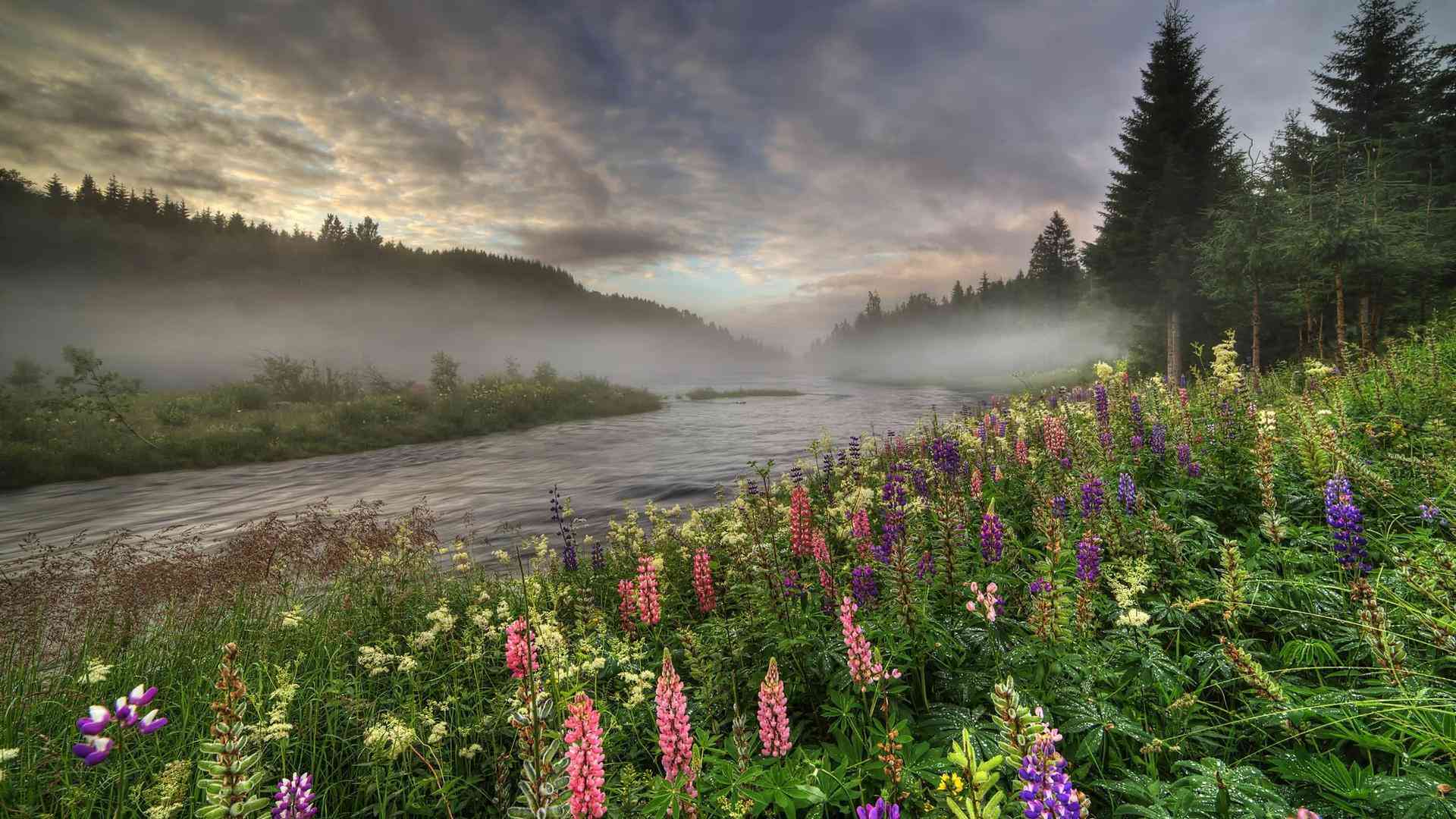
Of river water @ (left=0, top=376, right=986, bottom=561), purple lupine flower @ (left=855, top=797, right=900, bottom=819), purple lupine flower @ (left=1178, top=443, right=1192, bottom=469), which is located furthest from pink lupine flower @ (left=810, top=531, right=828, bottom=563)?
purple lupine flower @ (left=1178, top=443, right=1192, bottom=469)

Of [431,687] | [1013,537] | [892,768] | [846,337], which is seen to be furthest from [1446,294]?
[846,337]

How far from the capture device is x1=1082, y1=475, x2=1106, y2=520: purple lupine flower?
163 inches

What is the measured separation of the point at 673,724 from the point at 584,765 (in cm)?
54

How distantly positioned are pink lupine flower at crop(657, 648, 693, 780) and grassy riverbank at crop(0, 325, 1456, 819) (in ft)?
0.05

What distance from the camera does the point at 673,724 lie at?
212 centimetres

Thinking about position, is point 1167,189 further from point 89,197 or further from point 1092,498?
point 89,197

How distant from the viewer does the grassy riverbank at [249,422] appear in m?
21.3

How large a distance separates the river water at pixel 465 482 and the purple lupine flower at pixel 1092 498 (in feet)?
14.7

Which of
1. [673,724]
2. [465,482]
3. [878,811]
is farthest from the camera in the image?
[465,482]

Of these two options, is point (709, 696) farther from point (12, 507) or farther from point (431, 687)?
point (12, 507)

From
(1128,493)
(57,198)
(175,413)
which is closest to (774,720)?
(1128,493)

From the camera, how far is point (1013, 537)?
13.9ft

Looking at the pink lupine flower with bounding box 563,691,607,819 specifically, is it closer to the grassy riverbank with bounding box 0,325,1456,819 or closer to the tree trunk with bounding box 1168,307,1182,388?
the grassy riverbank with bounding box 0,325,1456,819

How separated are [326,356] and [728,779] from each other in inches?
3894
